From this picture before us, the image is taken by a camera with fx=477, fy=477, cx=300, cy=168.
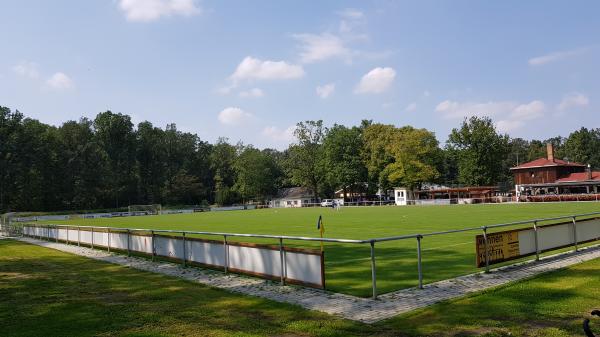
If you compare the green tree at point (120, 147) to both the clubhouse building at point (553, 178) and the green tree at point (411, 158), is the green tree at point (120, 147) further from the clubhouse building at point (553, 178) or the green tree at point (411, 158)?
the clubhouse building at point (553, 178)

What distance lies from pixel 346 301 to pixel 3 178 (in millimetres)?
98213

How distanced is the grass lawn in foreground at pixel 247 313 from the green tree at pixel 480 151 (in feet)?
269

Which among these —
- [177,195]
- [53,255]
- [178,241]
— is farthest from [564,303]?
[177,195]

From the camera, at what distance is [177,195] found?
4744 inches

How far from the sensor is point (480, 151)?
90.1 m

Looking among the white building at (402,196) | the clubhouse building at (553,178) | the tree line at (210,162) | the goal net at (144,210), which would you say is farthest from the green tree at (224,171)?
the clubhouse building at (553,178)

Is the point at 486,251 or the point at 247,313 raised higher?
the point at 486,251

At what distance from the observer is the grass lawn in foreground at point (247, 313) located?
7637 mm

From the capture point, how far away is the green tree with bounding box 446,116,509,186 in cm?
9021

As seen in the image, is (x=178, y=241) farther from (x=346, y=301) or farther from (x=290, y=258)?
(x=346, y=301)

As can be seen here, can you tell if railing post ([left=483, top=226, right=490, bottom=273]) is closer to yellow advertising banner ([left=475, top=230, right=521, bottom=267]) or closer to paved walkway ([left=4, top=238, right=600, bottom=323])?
yellow advertising banner ([left=475, top=230, right=521, bottom=267])

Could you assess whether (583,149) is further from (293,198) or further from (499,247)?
(499,247)

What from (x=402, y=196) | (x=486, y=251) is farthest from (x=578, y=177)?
(x=486, y=251)

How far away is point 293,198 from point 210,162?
29544 millimetres
